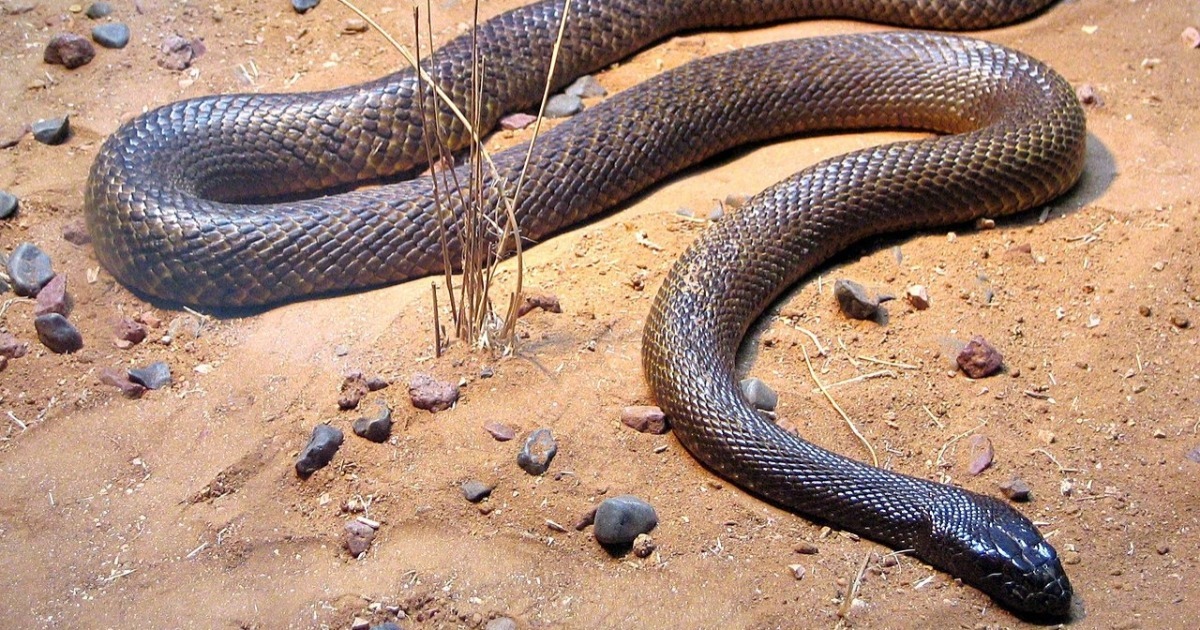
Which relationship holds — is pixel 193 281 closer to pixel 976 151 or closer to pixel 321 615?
pixel 321 615

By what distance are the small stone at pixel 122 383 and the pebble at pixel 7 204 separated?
49.0 inches

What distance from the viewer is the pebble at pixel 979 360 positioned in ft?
14.2

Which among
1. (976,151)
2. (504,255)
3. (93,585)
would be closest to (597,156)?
(504,255)

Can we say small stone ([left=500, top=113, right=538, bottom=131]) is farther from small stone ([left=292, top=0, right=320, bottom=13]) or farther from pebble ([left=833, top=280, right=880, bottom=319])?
pebble ([left=833, top=280, right=880, bottom=319])

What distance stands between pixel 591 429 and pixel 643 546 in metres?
0.61

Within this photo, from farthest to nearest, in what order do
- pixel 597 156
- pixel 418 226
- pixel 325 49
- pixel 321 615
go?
pixel 325 49, pixel 597 156, pixel 418 226, pixel 321 615

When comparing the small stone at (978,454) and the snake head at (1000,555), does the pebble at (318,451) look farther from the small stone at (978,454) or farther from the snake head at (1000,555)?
the small stone at (978,454)

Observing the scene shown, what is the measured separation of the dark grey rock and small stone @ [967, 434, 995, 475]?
12.7 ft

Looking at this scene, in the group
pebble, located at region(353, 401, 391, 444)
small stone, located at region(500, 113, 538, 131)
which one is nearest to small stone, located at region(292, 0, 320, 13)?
small stone, located at region(500, 113, 538, 131)

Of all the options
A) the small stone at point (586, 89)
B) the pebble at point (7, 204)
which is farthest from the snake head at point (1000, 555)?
the pebble at point (7, 204)

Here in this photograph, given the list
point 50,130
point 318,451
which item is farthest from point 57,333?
point 50,130

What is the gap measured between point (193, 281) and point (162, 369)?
51cm

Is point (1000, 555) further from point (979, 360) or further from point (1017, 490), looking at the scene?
point (979, 360)

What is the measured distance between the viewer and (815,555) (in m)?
3.62
